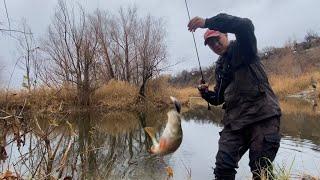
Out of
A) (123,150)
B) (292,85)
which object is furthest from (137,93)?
(123,150)

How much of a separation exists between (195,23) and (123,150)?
790 cm

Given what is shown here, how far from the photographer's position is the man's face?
4.49 metres

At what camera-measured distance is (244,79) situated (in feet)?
14.5

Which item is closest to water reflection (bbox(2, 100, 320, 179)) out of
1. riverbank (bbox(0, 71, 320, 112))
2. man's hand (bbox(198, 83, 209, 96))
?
man's hand (bbox(198, 83, 209, 96))

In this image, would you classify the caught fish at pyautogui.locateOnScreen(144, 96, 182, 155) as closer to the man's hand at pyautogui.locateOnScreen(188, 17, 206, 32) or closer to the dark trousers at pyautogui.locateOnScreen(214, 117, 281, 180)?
the man's hand at pyautogui.locateOnScreen(188, 17, 206, 32)

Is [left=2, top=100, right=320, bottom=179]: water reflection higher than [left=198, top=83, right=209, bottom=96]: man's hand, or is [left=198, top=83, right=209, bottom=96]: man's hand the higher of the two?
[left=198, top=83, right=209, bottom=96]: man's hand

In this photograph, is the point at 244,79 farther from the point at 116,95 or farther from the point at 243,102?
the point at 116,95

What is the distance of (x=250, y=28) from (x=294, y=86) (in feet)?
92.5

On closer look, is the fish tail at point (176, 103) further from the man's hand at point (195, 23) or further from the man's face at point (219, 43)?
the man's face at point (219, 43)

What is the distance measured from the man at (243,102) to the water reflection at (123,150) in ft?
4.49

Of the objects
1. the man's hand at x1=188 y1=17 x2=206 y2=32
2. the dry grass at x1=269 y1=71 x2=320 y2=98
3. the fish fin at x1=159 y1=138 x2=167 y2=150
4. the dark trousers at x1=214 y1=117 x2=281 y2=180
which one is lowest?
the dark trousers at x1=214 y1=117 x2=281 y2=180

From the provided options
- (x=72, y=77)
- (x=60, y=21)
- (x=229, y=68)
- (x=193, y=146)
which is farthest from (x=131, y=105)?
(x=229, y=68)

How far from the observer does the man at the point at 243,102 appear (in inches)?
167

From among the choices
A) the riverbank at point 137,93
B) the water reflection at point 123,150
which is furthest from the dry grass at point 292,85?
the water reflection at point 123,150
